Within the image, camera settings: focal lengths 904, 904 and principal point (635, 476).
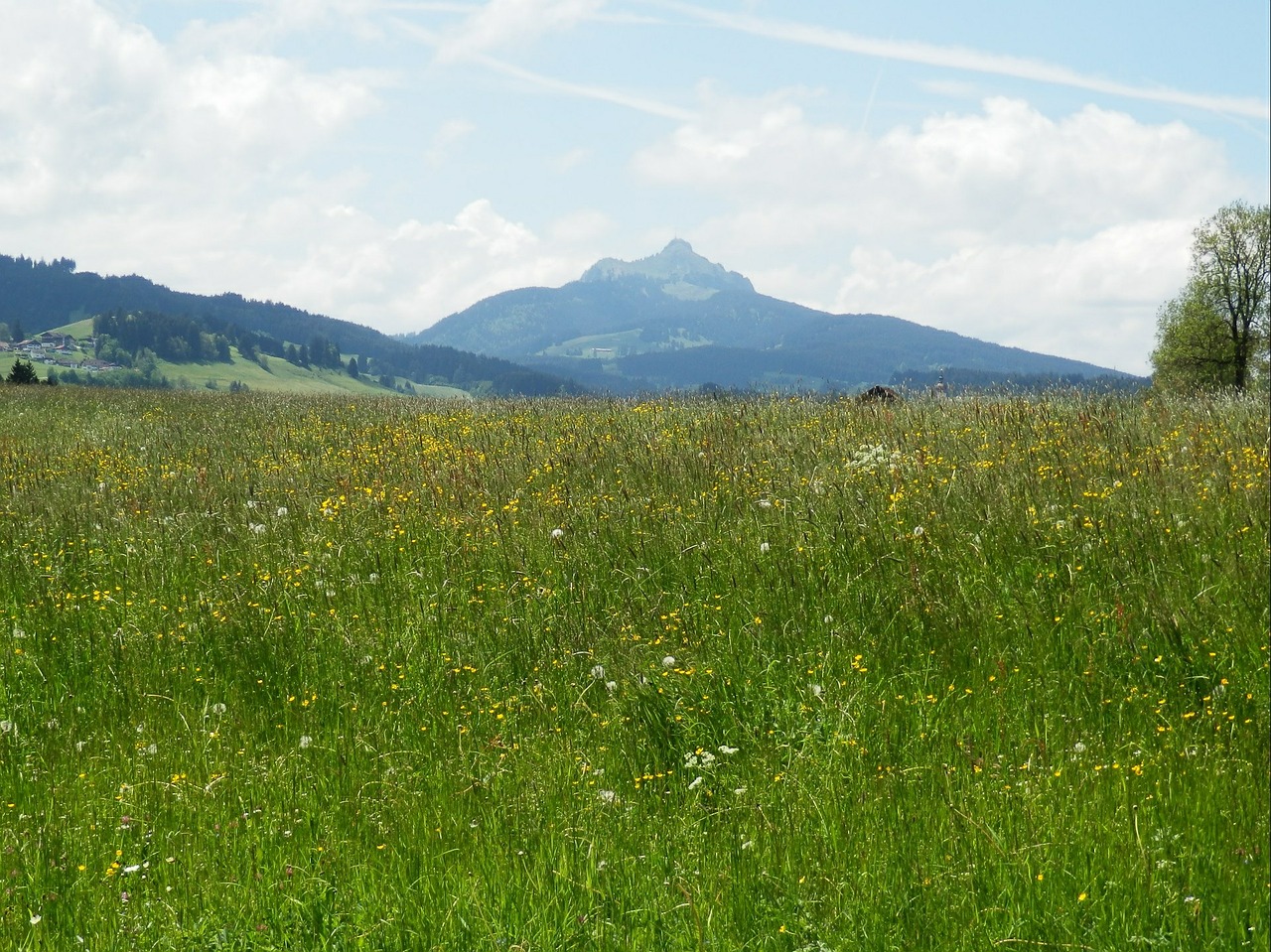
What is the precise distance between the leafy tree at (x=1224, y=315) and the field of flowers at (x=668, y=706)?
5771 cm

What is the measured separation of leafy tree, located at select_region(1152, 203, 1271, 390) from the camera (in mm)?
57844

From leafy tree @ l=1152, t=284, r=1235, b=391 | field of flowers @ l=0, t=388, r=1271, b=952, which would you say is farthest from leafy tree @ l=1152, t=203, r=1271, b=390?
field of flowers @ l=0, t=388, r=1271, b=952

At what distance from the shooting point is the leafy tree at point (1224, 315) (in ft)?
190

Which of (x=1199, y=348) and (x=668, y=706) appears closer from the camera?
(x=668, y=706)

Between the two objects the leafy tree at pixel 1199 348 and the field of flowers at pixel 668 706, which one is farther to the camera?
the leafy tree at pixel 1199 348

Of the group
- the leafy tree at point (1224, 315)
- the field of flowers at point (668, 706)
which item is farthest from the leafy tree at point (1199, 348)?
the field of flowers at point (668, 706)

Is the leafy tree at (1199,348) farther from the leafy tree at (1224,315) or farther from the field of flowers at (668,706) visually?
the field of flowers at (668,706)

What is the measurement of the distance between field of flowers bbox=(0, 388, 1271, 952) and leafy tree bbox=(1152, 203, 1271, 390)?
57713mm

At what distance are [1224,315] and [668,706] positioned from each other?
68.4 meters

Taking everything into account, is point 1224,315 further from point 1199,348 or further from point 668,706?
point 668,706

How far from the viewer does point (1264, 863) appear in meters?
3.20

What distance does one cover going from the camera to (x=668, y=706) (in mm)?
4766

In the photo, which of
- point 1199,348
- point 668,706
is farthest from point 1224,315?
point 668,706

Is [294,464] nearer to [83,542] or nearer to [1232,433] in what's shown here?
[83,542]
